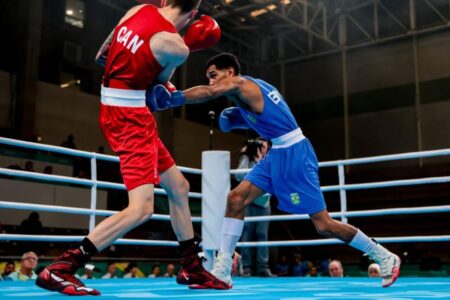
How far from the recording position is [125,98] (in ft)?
6.70

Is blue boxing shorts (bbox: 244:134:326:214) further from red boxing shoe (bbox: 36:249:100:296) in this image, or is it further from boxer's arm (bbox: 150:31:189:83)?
red boxing shoe (bbox: 36:249:100:296)

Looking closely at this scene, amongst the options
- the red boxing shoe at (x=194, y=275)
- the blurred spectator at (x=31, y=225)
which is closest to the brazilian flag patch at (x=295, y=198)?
the red boxing shoe at (x=194, y=275)

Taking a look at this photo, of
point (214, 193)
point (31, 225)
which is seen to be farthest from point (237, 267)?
point (31, 225)

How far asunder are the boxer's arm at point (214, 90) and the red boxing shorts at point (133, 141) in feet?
0.79

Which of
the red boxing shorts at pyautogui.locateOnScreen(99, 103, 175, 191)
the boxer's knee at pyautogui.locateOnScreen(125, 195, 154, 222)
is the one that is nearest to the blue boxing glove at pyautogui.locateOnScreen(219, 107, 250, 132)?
the red boxing shorts at pyautogui.locateOnScreen(99, 103, 175, 191)

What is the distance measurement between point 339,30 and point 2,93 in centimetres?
804

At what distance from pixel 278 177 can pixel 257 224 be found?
5.94ft

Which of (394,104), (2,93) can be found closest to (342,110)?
(394,104)

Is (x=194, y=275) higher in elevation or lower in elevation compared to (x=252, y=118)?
lower

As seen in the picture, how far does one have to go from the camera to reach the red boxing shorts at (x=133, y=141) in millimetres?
1951

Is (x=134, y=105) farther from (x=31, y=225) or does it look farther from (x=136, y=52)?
(x=31, y=225)

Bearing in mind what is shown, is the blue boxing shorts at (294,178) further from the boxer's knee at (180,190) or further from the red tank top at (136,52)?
the red tank top at (136,52)

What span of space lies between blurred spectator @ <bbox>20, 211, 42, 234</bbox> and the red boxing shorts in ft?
20.9

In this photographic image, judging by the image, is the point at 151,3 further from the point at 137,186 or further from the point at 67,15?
the point at 67,15
